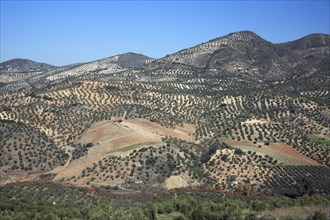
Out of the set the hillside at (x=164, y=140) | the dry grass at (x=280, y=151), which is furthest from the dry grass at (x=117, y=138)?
the dry grass at (x=280, y=151)

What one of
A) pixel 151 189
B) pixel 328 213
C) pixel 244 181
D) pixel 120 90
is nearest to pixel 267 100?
pixel 120 90

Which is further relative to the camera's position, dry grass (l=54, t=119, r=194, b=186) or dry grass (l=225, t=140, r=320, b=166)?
dry grass (l=225, t=140, r=320, b=166)

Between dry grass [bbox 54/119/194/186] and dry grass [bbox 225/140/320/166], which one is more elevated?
dry grass [bbox 54/119/194/186]

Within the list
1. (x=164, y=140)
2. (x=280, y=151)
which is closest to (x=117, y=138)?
(x=164, y=140)

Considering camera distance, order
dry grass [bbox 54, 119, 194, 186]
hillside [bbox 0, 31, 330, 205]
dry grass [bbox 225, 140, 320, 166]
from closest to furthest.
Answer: hillside [bbox 0, 31, 330, 205] < dry grass [bbox 54, 119, 194, 186] < dry grass [bbox 225, 140, 320, 166]

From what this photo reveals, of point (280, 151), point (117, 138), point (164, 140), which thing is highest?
point (117, 138)

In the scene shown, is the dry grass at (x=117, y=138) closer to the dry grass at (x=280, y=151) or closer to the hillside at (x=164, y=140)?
the hillside at (x=164, y=140)

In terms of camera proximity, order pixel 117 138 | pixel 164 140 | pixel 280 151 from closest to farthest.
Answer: pixel 280 151
pixel 164 140
pixel 117 138

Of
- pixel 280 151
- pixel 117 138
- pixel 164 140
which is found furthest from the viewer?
pixel 117 138

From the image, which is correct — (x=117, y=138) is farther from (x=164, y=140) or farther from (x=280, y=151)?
(x=280, y=151)

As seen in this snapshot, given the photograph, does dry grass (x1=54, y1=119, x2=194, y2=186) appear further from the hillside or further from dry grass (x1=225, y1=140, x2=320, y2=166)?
dry grass (x1=225, y1=140, x2=320, y2=166)

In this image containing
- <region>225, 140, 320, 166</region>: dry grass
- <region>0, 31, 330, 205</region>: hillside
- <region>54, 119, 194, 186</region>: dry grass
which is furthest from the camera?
<region>225, 140, 320, 166</region>: dry grass

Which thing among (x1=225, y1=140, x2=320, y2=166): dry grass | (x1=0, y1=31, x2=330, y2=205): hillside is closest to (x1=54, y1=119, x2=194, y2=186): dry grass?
(x1=0, y1=31, x2=330, y2=205): hillside
